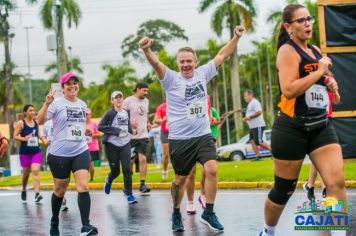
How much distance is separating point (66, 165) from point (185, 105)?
5.15ft

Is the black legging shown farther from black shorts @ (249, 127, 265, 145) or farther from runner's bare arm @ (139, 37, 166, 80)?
black shorts @ (249, 127, 265, 145)

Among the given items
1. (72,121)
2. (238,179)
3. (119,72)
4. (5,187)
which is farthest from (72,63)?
(72,121)

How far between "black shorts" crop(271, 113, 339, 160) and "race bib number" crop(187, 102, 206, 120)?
2.17 m

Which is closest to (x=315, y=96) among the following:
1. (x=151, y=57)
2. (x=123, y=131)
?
(x=151, y=57)

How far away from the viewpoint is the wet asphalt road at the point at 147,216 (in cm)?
783

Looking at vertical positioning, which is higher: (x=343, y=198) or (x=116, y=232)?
(x=343, y=198)

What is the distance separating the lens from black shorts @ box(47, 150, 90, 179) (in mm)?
7812

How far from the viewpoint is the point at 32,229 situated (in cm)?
883

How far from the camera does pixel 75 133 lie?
8008mm

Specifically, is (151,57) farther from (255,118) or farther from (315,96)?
(255,118)

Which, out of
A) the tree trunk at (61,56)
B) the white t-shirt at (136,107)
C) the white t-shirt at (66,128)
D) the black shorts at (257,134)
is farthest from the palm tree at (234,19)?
the white t-shirt at (66,128)

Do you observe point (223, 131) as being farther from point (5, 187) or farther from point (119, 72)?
point (5, 187)

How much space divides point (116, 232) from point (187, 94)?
6.29 ft

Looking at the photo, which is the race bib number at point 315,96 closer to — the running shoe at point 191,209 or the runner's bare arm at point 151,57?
the runner's bare arm at point 151,57
